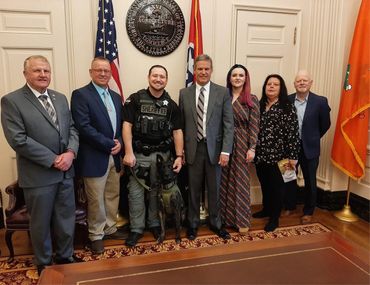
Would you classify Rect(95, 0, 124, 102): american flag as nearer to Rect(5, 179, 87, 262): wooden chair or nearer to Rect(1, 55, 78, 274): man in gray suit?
Rect(1, 55, 78, 274): man in gray suit

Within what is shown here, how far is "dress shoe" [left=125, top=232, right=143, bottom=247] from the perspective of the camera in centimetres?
274

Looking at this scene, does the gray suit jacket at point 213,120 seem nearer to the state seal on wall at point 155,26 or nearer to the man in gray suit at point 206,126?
the man in gray suit at point 206,126

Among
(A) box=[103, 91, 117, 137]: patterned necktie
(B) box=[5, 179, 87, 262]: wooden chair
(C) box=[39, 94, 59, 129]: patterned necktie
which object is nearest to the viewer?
(C) box=[39, 94, 59, 129]: patterned necktie

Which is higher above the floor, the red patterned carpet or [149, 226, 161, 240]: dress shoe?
[149, 226, 161, 240]: dress shoe

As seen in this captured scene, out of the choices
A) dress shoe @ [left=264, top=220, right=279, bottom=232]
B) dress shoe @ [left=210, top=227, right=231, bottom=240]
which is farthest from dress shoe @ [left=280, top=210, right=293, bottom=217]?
dress shoe @ [left=210, top=227, right=231, bottom=240]

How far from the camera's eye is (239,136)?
2908 millimetres

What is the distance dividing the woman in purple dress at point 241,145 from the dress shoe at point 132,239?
858 mm

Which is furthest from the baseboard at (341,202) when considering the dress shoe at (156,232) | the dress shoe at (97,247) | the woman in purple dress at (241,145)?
the dress shoe at (97,247)

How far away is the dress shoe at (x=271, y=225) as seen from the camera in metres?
3.05

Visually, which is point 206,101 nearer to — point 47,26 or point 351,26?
point 47,26

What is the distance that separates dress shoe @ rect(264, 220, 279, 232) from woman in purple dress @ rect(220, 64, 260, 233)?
21 cm

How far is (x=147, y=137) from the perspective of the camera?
8.80 ft

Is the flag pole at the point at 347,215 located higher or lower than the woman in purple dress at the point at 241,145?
lower

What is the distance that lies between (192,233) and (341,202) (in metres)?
1.76
